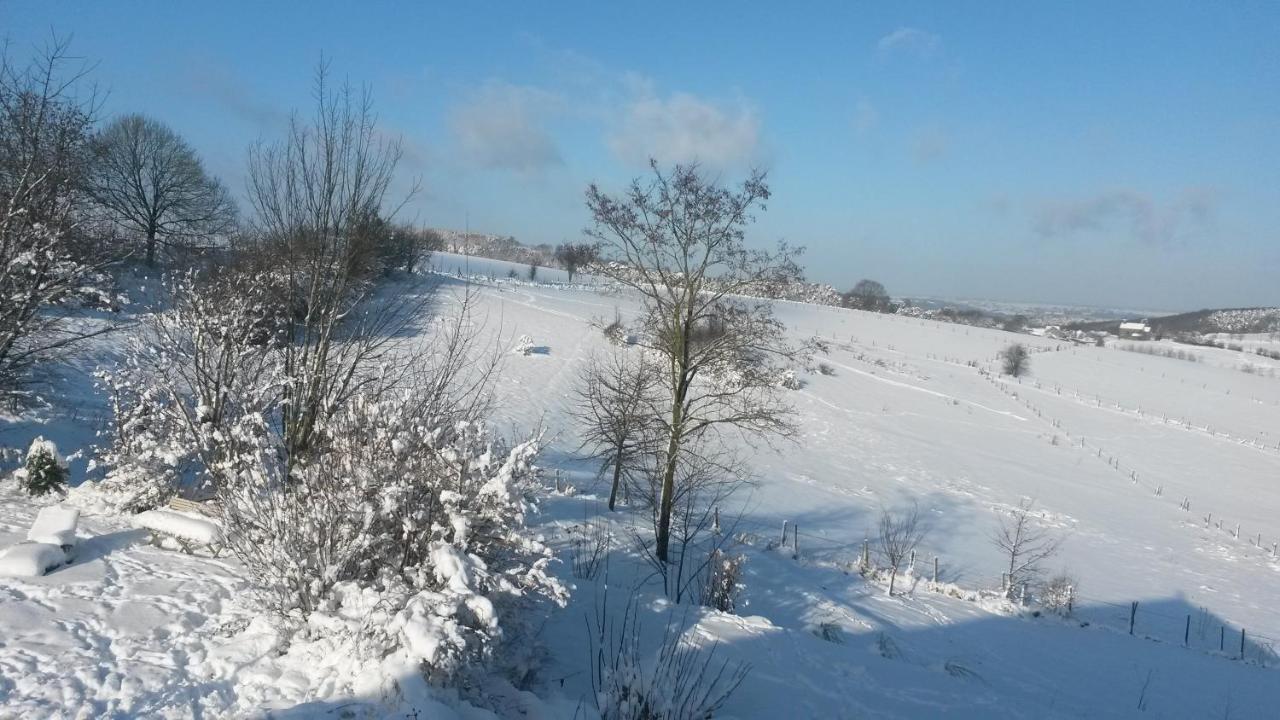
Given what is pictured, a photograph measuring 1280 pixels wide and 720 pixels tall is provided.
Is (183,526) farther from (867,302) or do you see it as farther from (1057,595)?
(867,302)

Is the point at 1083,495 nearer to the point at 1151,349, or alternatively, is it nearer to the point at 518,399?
the point at 518,399

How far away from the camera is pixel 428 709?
3.77 metres

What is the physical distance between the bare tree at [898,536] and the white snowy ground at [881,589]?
0.63 meters

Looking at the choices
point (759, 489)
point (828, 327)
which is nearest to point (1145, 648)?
point (759, 489)

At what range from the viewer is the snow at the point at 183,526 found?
6.24m

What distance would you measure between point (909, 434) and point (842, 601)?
863 inches

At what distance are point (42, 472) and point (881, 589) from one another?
43.1 ft

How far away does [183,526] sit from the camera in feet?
20.7

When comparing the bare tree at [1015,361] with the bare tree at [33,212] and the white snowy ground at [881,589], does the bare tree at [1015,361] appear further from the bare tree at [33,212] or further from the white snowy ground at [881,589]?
the bare tree at [33,212]

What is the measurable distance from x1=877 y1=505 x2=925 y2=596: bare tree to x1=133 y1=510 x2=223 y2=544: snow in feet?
38.6

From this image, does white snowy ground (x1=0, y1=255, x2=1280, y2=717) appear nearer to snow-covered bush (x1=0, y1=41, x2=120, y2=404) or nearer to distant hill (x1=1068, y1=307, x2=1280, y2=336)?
snow-covered bush (x1=0, y1=41, x2=120, y2=404)

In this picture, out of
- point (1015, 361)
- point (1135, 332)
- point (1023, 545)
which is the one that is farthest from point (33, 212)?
point (1135, 332)

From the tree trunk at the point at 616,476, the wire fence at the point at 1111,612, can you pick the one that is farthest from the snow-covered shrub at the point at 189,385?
the wire fence at the point at 1111,612

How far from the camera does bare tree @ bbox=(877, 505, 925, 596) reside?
15.5 metres
